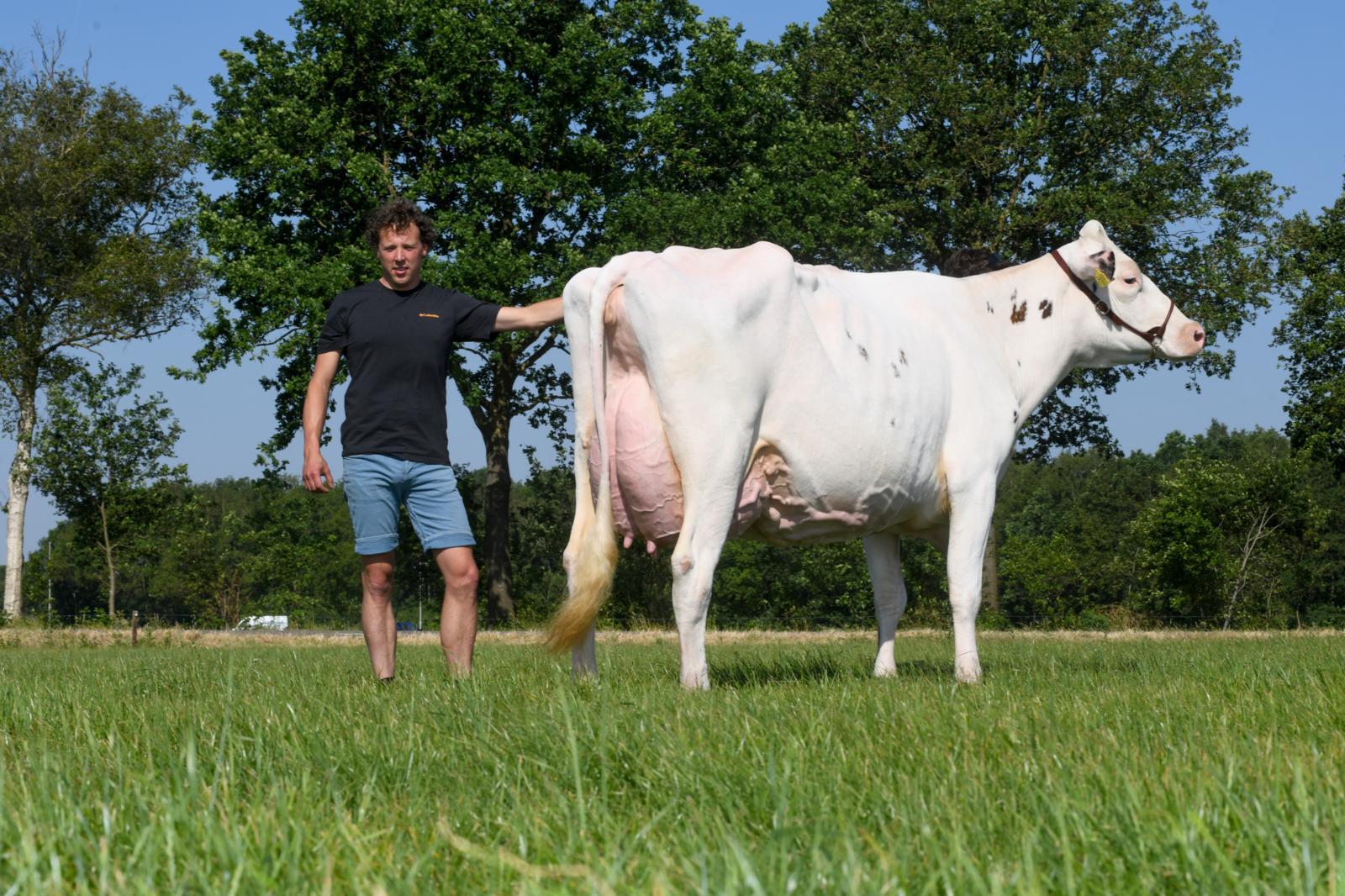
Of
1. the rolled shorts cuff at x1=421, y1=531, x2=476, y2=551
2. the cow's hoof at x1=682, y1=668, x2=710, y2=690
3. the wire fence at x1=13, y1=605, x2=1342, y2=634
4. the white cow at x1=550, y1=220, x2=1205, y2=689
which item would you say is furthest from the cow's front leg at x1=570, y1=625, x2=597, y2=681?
the wire fence at x1=13, y1=605, x2=1342, y2=634

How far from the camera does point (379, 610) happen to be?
676 cm

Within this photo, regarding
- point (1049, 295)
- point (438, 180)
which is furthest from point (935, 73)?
point (1049, 295)

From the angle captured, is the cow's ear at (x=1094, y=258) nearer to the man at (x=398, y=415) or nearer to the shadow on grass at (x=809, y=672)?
the shadow on grass at (x=809, y=672)

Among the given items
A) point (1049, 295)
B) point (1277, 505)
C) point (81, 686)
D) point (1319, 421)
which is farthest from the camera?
point (1277, 505)

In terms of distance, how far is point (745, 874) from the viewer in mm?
1779

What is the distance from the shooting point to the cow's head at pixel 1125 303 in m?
7.89

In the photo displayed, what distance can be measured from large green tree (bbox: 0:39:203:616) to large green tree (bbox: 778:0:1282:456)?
19.0m

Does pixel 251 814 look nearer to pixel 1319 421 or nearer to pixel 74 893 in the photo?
pixel 74 893

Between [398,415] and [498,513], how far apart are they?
23.2 metres

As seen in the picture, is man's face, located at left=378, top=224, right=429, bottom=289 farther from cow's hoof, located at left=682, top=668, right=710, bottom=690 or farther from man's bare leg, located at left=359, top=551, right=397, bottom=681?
cow's hoof, located at left=682, top=668, right=710, bottom=690

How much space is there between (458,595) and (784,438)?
6.88 feet

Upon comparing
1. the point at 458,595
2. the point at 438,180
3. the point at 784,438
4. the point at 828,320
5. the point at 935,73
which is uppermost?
the point at 935,73

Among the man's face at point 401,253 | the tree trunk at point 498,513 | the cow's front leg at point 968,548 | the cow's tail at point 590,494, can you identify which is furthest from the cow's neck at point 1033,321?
the tree trunk at point 498,513

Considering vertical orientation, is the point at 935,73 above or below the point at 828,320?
above
